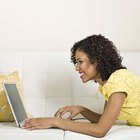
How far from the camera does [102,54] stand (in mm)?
1782

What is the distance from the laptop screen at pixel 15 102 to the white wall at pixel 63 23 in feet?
2.35

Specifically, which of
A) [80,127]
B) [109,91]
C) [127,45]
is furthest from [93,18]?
[80,127]

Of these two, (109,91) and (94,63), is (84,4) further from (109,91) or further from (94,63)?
(109,91)

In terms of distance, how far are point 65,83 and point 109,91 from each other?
2.30ft

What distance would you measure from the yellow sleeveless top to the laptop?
482 millimetres

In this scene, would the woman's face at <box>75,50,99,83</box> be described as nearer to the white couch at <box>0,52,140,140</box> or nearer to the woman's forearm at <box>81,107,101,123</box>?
the woman's forearm at <box>81,107,101,123</box>

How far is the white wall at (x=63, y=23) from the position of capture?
2.54m

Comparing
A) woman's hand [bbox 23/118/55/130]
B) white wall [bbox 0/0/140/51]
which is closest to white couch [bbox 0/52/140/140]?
white wall [bbox 0/0/140/51]

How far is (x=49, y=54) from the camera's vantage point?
7.75ft

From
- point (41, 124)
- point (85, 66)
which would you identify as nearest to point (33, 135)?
point (41, 124)


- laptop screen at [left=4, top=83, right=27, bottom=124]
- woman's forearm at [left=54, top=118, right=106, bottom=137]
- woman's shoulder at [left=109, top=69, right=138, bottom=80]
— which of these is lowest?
woman's forearm at [left=54, top=118, right=106, bottom=137]

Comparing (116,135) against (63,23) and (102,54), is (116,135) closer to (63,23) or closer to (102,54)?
(102,54)

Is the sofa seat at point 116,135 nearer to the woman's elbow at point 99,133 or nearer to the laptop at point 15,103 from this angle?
the woman's elbow at point 99,133

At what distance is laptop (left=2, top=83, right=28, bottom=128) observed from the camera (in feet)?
5.58
